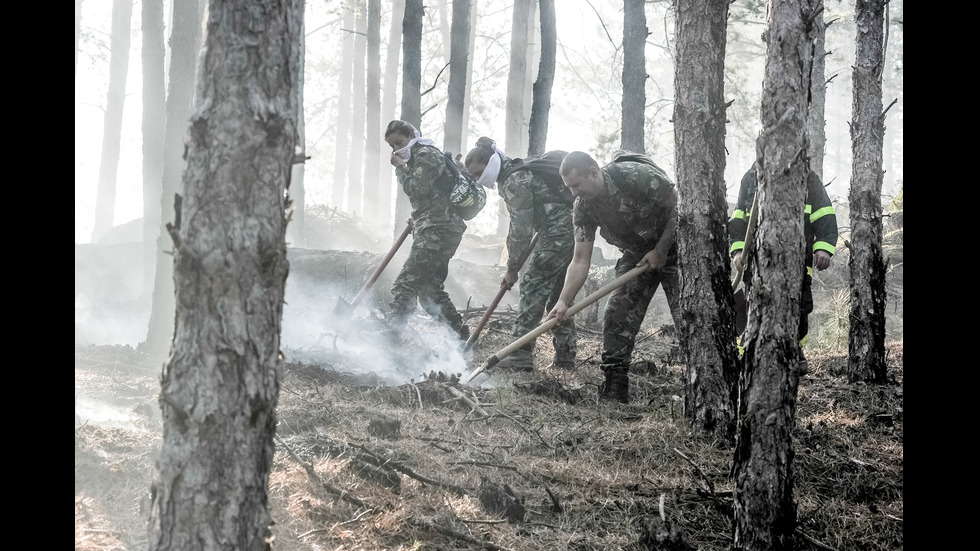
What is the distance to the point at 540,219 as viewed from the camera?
7.10 meters

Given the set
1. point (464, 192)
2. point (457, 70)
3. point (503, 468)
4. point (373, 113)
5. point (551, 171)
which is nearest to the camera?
point (503, 468)

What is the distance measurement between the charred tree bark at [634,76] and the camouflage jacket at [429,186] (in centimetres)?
385

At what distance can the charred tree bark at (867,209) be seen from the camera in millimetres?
6168

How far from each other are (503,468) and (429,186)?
4159 mm

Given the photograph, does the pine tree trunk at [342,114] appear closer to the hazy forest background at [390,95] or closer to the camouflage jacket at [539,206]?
the hazy forest background at [390,95]

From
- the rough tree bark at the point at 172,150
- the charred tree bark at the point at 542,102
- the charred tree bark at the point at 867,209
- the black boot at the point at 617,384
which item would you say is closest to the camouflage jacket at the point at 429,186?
the rough tree bark at the point at 172,150

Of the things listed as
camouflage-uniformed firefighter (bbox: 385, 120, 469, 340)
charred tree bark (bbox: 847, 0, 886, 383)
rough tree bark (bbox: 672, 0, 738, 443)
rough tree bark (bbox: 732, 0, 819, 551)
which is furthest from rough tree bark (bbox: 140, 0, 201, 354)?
charred tree bark (bbox: 847, 0, 886, 383)

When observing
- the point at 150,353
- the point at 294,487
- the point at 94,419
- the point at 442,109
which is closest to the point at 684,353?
the point at 294,487

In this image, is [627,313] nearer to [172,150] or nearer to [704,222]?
[704,222]

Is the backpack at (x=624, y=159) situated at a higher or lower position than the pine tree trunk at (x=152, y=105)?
lower

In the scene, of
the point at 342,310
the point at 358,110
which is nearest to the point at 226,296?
the point at 342,310

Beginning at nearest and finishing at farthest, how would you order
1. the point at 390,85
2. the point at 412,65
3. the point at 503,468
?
the point at 503,468, the point at 412,65, the point at 390,85

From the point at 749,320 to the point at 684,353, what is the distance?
5.89 ft

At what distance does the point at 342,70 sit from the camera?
27.2 m
